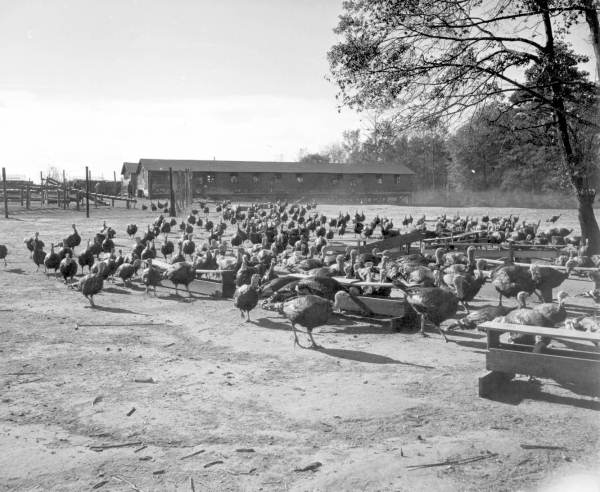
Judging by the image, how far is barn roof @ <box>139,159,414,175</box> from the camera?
64250 mm

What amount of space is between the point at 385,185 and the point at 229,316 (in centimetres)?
5863

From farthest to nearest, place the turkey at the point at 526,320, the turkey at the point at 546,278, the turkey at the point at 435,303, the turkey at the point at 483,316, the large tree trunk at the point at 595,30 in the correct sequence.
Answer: the large tree trunk at the point at 595,30 → the turkey at the point at 546,278 → the turkey at the point at 483,316 → the turkey at the point at 435,303 → the turkey at the point at 526,320

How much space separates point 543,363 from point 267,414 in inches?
133

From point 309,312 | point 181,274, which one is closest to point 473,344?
point 309,312

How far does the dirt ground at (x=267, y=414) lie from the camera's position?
206 inches

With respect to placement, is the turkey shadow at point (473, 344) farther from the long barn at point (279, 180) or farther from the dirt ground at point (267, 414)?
the long barn at point (279, 180)

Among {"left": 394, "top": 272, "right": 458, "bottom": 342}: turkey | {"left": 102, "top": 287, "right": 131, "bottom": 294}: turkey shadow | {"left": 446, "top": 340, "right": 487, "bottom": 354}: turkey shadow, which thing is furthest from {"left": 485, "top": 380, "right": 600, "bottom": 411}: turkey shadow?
{"left": 102, "top": 287, "right": 131, "bottom": 294}: turkey shadow

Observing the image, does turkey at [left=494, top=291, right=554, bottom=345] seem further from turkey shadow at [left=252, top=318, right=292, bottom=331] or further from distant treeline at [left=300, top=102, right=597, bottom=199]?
distant treeline at [left=300, top=102, right=597, bottom=199]

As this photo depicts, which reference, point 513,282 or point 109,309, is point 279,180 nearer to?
point 109,309

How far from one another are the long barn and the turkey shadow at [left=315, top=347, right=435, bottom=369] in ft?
177

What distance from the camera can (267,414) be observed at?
21.9 ft

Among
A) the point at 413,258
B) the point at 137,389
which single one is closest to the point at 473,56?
the point at 413,258

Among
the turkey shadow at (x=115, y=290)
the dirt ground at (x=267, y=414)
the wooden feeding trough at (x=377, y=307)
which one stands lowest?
the dirt ground at (x=267, y=414)

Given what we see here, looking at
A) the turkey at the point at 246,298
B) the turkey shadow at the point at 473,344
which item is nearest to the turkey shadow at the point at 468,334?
the turkey shadow at the point at 473,344
